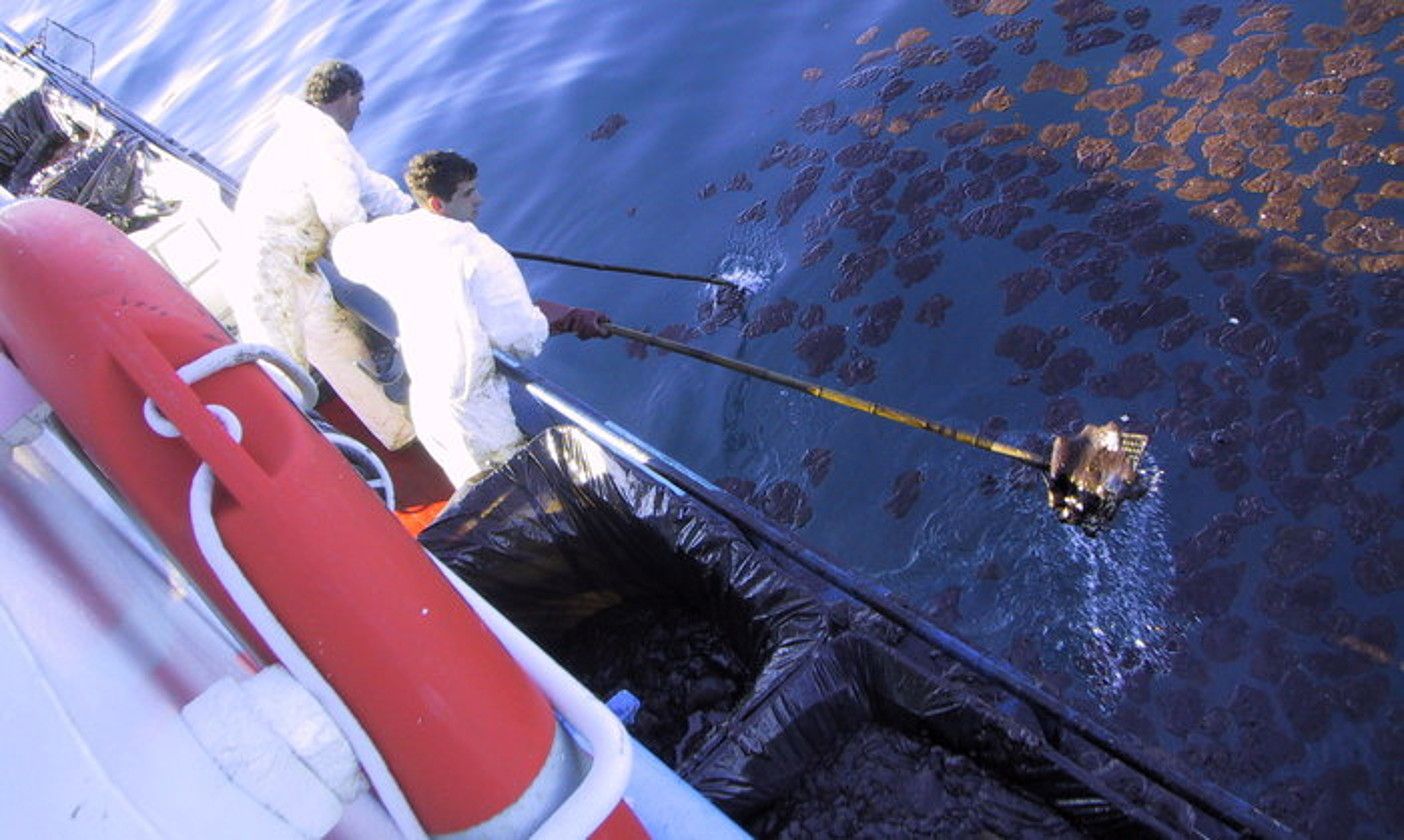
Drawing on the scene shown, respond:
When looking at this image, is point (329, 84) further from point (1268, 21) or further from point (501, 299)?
point (1268, 21)

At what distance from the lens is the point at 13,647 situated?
3.33 ft

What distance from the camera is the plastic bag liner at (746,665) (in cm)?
268

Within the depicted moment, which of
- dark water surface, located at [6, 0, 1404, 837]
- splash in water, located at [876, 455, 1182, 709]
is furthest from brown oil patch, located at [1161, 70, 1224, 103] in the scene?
splash in water, located at [876, 455, 1182, 709]

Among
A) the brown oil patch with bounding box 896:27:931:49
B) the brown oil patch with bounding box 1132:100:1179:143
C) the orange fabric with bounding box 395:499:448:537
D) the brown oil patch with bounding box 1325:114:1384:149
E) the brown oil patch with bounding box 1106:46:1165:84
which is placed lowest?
the brown oil patch with bounding box 1325:114:1384:149

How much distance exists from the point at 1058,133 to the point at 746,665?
4.34 metres

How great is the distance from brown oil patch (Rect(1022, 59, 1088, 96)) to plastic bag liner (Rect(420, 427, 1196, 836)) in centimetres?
459

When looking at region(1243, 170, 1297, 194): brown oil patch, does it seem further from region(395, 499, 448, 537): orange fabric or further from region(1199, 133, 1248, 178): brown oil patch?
region(395, 499, 448, 537): orange fabric

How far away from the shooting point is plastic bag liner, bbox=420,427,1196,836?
268cm

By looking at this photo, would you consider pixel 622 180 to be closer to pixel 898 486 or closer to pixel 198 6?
pixel 898 486

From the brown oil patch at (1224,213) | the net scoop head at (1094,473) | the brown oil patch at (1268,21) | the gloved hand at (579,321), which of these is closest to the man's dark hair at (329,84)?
the gloved hand at (579,321)

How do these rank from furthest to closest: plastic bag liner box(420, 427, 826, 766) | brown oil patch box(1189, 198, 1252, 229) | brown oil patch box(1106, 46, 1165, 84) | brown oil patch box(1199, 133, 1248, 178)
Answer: brown oil patch box(1106, 46, 1165, 84), brown oil patch box(1199, 133, 1248, 178), brown oil patch box(1189, 198, 1252, 229), plastic bag liner box(420, 427, 826, 766)

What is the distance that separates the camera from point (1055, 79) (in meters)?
6.36

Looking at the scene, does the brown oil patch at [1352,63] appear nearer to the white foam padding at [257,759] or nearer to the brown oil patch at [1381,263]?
the brown oil patch at [1381,263]

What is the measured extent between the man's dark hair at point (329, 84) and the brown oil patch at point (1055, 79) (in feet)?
14.7
